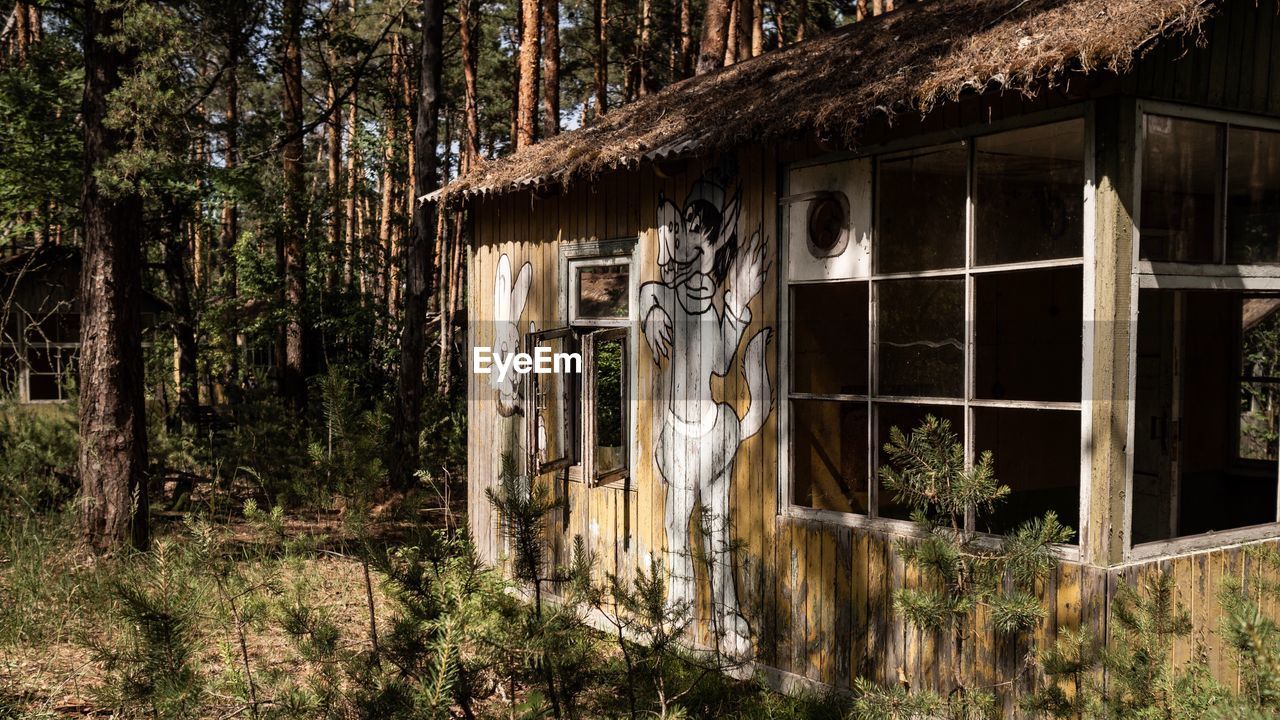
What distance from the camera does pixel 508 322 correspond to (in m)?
8.29

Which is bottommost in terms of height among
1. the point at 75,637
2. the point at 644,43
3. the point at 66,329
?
the point at 75,637

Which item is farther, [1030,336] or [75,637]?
[1030,336]

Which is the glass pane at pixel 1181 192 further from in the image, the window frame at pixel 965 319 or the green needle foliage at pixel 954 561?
the green needle foliage at pixel 954 561

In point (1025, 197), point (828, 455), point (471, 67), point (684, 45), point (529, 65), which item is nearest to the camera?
point (1025, 197)

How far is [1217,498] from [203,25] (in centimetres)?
1002

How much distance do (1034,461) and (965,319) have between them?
155 inches

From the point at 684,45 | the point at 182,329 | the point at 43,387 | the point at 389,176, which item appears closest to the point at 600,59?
the point at 684,45

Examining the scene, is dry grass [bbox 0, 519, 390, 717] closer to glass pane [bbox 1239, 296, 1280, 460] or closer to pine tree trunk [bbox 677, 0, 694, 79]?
glass pane [bbox 1239, 296, 1280, 460]

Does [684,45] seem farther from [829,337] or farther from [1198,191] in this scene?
[1198,191]

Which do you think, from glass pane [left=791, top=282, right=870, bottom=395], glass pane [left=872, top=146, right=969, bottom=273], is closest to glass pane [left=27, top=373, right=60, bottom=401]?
glass pane [left=791, top=282, right=870, bottom=395]

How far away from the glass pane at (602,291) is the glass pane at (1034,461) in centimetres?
308

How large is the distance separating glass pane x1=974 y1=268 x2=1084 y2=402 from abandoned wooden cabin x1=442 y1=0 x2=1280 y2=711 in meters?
0.02

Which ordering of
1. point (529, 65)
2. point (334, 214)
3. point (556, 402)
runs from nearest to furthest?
1. point (556, 402)
2. point (529, 65)
3. point (334, 214)

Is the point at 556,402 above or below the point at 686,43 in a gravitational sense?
below
